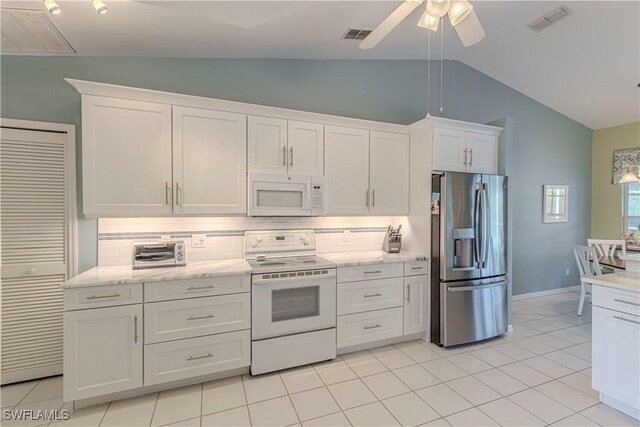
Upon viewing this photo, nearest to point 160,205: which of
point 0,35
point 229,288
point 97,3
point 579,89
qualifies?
point 229,288

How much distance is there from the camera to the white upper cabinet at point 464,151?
10.6 ft

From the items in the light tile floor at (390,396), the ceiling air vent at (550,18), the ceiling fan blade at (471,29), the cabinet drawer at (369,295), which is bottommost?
the light tile floor at (390,396)

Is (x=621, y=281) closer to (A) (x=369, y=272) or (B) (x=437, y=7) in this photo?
(A) (x=369, y=272)

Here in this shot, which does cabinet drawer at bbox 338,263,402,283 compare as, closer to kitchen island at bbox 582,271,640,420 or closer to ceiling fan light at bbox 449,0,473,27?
kitchen island at bbox 582,271,640,420

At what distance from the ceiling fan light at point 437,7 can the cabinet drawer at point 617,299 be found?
222 cm

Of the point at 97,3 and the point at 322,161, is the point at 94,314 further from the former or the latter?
the point at 322,161

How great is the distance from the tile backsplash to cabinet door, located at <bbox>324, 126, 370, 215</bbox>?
12.8 inches

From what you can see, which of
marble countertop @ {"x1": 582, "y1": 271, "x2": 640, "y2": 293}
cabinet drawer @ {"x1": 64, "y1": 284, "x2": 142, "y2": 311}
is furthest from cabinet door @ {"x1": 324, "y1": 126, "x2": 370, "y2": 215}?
marble countertop @ {"x1": 582, "y1": 271, "x2": 640, "y2": 293}

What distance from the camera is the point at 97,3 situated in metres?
1.60

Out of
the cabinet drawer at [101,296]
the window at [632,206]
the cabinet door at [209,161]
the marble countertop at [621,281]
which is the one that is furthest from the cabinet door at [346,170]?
the window at [632,206]

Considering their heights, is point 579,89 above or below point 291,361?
above

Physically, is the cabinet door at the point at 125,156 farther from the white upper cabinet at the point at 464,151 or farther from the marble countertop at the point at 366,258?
the white upper cabinet at the point at 464,151

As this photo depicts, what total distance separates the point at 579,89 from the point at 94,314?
646cm

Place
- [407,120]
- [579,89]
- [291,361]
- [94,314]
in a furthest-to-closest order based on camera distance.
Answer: [579,89], [407,120], [291,361], [94,314]
